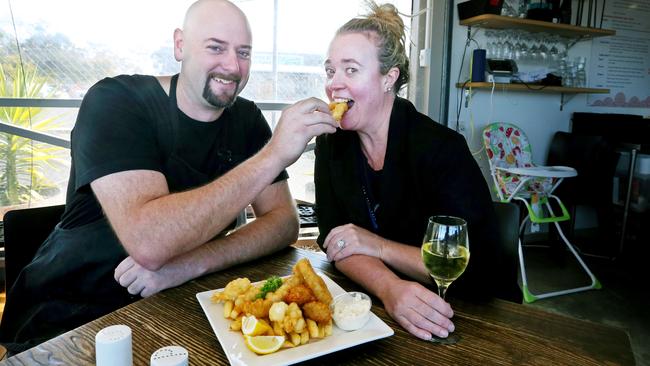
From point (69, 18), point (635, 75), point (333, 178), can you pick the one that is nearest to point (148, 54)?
point (69, 18)

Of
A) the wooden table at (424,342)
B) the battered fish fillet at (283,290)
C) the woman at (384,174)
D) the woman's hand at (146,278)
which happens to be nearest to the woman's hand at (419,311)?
the wooden table at (424,342)

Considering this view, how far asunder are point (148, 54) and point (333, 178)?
2322mm

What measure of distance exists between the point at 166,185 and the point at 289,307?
1.96 feet

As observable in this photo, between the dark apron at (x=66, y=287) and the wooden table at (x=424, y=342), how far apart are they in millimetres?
356

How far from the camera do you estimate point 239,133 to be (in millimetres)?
1671

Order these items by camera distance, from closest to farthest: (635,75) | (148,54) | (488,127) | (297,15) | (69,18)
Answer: (69,18), (148,54), (297,15), (488,127), (635,75)

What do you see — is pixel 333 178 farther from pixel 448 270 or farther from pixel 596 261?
pixel 596 261

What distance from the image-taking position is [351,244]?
4.43 feet

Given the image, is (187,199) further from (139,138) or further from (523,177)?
(523,177)

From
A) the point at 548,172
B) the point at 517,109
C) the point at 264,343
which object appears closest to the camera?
the point at 264,343

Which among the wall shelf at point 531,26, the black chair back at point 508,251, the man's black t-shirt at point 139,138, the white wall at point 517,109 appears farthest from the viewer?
the white wall at point 517,109

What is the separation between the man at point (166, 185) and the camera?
46.9 inches

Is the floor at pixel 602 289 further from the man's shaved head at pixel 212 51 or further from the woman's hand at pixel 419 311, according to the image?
the man's shaved head at pixel 212 51

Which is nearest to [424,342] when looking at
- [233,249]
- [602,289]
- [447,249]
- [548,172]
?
[447,249]
